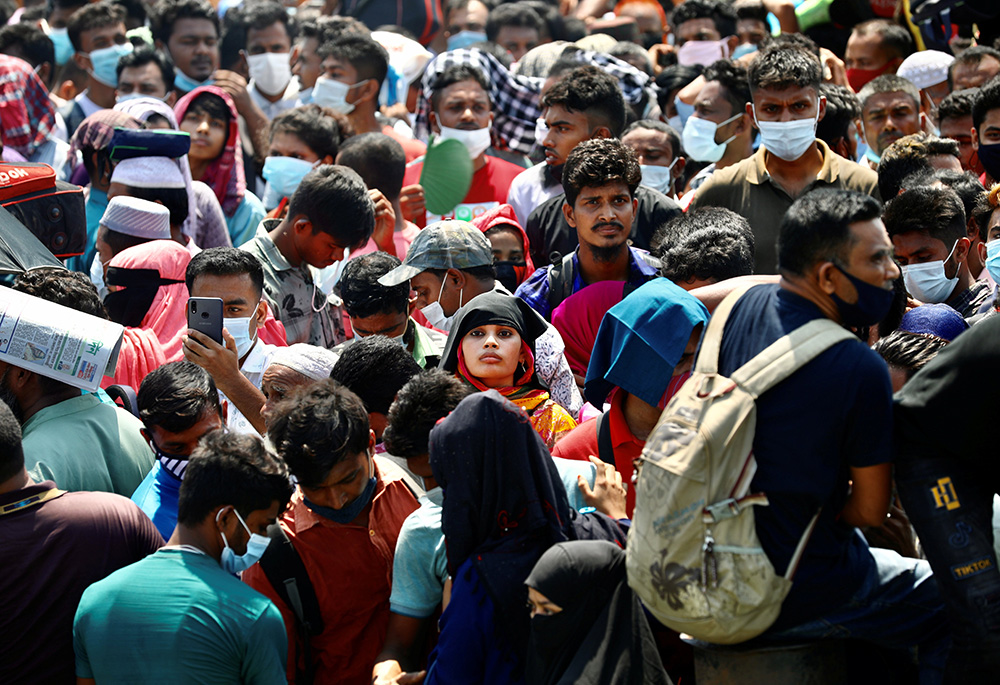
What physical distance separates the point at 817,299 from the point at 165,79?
753 centimetres

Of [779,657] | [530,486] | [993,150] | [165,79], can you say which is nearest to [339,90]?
[165,79]

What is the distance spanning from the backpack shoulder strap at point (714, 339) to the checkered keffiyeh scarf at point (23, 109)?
670 centimetres

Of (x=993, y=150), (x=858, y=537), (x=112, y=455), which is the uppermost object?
(x=993, y=150)

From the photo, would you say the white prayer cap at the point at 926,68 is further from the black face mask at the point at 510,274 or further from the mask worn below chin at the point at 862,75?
the black face mask at the point at 510,274

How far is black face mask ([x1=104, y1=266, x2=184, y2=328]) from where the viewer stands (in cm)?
515

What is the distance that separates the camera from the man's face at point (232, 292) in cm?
482

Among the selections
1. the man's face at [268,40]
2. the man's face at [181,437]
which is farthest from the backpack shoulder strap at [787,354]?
the man's face at [268,40]

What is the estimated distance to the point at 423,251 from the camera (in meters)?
5.04

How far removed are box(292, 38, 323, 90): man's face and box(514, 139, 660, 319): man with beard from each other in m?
4.74

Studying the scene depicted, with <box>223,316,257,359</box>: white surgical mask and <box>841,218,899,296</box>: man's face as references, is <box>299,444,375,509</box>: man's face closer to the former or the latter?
<box>223,316,257,359</box>: white surgical mask

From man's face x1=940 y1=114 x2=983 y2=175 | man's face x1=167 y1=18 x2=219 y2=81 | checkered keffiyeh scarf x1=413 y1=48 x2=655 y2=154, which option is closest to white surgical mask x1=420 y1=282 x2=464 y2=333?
checkered keffiyeh scarf x1=413 y1=48 x2=655 y2=154

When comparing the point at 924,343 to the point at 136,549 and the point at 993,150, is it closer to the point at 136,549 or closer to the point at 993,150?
the point at 993,150

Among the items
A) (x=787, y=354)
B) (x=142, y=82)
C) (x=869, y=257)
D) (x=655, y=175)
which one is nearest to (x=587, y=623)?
(x=787, y=354)

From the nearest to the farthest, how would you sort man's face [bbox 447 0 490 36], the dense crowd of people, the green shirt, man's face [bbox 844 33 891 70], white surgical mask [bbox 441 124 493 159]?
the dense crowd of people
the green shirt
white surgical mask [bbox 441 124 493 159]
man's face [bbox 844 33 891 70]
man's face [bbox 447 0 490 36]
